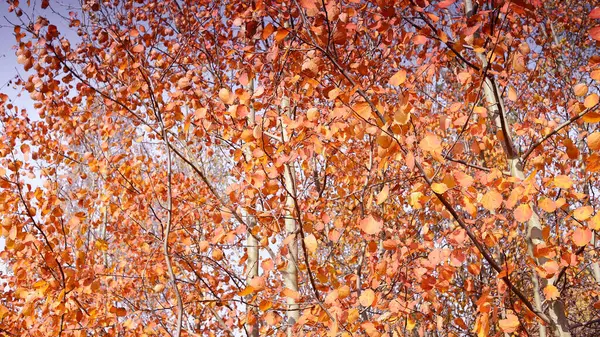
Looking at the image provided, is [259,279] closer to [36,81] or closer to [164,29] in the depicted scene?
[36,81]

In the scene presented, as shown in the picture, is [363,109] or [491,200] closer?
[363,109]

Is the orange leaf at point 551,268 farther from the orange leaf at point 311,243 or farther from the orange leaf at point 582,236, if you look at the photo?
the orange leaf at point 311,243

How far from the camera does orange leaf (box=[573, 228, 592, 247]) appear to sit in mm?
2189

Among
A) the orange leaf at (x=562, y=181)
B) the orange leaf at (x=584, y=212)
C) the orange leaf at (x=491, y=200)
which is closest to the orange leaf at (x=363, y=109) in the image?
the orange leaf at (x=491, y=200)

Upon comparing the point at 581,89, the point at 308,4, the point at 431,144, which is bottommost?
the point at 431,144

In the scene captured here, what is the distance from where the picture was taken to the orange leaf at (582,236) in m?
2.19

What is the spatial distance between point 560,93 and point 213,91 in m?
6.60

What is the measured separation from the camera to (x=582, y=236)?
223cm

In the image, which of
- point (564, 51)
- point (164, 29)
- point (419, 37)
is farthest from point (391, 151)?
point (564, 51)

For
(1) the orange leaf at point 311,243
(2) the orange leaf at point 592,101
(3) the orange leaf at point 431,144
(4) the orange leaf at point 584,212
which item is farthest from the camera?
(1) the orange leaf at point 311,243

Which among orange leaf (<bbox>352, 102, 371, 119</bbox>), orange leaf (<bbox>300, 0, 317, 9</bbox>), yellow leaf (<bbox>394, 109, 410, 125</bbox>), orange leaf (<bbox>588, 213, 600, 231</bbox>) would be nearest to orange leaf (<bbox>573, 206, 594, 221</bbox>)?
orange leaf (<bbox>588, 213, 600, 231</bbox>)

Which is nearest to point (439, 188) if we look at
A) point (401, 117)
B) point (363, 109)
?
point (401, 117)

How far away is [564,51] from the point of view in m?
8.77

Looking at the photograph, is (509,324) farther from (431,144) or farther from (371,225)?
(431,144)
